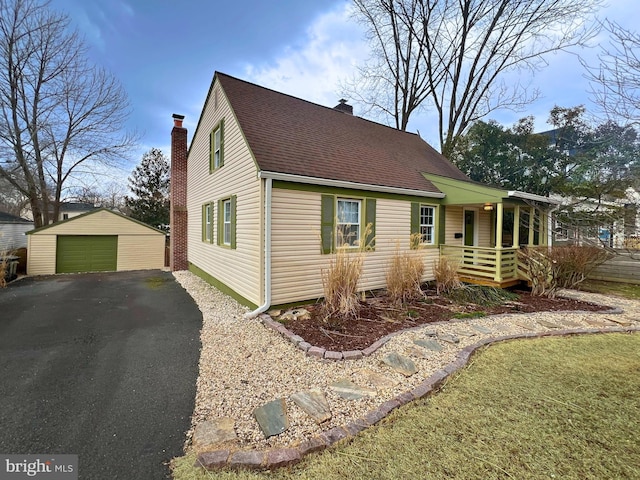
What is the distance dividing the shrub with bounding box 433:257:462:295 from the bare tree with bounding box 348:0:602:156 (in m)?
11.0

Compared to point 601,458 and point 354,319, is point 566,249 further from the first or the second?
point 601,458

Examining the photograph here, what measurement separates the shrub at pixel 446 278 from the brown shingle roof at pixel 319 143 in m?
2.40

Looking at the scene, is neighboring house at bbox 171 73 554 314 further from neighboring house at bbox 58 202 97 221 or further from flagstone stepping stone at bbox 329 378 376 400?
neighboring house at bbox 58 202 97 221

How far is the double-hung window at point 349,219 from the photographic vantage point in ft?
23.1

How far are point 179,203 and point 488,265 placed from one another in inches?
475

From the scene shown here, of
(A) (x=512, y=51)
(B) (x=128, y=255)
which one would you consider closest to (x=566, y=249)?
(A) (x=512, y=51)

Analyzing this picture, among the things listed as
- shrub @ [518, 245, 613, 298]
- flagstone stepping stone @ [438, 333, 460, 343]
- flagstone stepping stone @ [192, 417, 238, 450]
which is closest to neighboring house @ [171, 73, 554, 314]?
shrub @ [518, 245, 613, 298]

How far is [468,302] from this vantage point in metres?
6.74

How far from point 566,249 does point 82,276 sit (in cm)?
1670

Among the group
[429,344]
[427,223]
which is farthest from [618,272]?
[429,344]

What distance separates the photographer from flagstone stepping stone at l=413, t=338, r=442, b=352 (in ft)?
13.4

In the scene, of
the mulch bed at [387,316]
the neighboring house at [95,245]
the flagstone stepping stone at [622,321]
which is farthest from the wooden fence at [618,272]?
the neighboring house at [95,245]

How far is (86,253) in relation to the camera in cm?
1343

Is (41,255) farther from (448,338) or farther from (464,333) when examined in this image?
(464,333)
